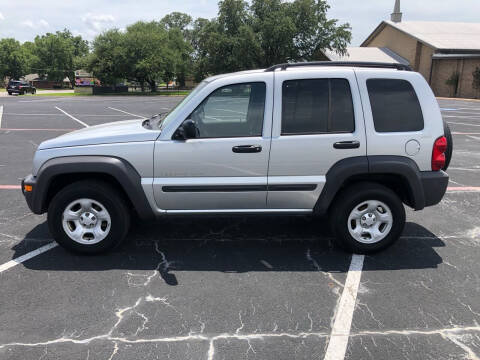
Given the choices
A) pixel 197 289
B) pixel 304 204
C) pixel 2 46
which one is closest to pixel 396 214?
pixel 304 204

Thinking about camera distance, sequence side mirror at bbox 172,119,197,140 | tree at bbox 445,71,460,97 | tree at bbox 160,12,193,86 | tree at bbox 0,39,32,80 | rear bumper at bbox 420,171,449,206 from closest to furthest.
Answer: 1. side mirror at bbox 172,119,197,140
2. rear bumper at bbox 420,171,449,206
3. tree at bbox 445,71,460,97
4. tree at bbox 160,12,193,86
5. tree at bbox 0,39,32,80

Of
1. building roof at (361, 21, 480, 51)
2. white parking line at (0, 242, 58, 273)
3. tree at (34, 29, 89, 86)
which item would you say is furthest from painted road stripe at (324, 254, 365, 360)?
tree at (34, 29, 89, 86)

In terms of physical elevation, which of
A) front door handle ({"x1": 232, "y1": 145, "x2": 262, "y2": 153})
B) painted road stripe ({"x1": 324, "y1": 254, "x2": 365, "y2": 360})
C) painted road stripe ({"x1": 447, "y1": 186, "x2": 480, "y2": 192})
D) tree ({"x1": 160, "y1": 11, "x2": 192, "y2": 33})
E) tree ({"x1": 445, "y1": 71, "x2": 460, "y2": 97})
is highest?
tree ({"x1": 160, "y1": 11, "x2": 192, "y2": 33})

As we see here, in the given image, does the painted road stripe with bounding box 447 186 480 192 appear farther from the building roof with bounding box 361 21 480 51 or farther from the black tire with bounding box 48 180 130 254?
the building roof with bounding box 361 21 480 51

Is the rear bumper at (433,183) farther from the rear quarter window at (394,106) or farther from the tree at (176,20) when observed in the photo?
the tree at (176,20)

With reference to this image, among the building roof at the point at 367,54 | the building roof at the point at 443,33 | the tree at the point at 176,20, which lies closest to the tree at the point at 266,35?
the building roof at the point at 367,54

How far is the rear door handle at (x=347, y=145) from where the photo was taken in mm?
4027

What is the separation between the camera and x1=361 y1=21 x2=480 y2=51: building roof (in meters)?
46.1

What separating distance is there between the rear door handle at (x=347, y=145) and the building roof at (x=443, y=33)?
48.5m

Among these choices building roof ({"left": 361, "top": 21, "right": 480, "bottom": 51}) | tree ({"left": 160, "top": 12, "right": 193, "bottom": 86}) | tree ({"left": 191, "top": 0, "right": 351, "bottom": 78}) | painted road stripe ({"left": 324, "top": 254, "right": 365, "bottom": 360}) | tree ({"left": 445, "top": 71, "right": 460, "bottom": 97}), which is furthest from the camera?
tree ({"left": 160, "top": 12, "right": 193, "bottom": 86})

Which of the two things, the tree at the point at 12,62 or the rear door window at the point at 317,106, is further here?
the tree at the point at 12,62

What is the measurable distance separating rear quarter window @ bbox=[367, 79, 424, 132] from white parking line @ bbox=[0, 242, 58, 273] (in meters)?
3.72

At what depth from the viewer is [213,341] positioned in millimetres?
2930

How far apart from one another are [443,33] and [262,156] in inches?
2266
